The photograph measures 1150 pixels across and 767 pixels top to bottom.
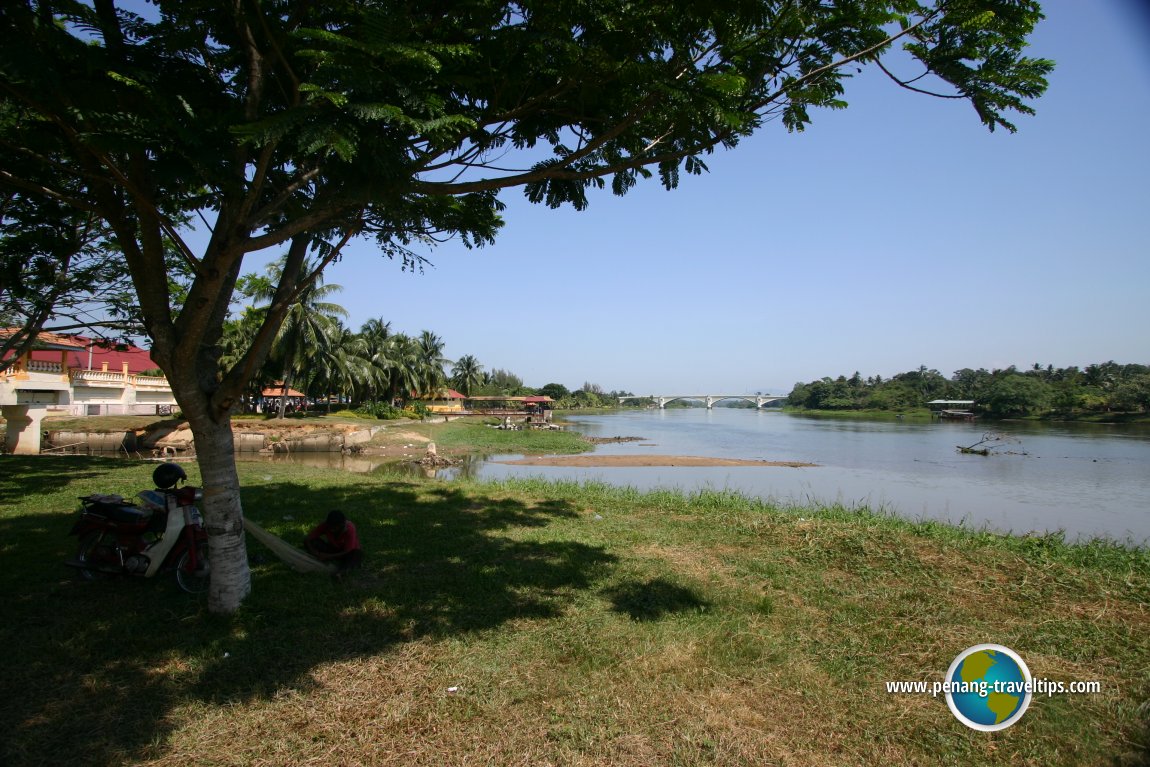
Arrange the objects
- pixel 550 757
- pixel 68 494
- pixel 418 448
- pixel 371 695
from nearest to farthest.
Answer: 1. pixel 550 757
2. pixel 371 695
3. pixel 68 494
4. pixel 418 448

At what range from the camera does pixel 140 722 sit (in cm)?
286

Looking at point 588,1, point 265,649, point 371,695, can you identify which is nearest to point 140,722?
point 265,649

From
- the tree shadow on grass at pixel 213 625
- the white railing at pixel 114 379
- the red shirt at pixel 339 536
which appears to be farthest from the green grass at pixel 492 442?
the red shirt at pixel 339 536

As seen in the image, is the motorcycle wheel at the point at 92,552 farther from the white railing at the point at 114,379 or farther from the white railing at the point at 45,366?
the white railing at the point at 114,379

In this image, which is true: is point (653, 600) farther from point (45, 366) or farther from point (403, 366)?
point (403, 366)

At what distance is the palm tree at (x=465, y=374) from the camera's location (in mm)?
77625

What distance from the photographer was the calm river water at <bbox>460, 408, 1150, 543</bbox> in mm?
14508

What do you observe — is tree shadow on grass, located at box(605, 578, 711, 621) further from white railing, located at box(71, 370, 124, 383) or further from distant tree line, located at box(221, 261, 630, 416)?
white railing, located at box(71, 370, 124, 383)

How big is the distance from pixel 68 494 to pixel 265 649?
25.7 feet

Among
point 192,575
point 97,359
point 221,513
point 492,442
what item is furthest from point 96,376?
point 221,513

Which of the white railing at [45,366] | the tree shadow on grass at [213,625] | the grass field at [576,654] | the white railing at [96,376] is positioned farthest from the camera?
the white railing at [96,376]

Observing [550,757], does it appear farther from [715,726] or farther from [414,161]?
[414,161]

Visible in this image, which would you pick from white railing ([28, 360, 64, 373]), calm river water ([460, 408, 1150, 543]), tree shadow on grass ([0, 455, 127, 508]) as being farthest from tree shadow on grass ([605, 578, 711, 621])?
white railing ([28, 360, 64, 373])

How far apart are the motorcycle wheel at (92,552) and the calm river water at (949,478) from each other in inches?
428
